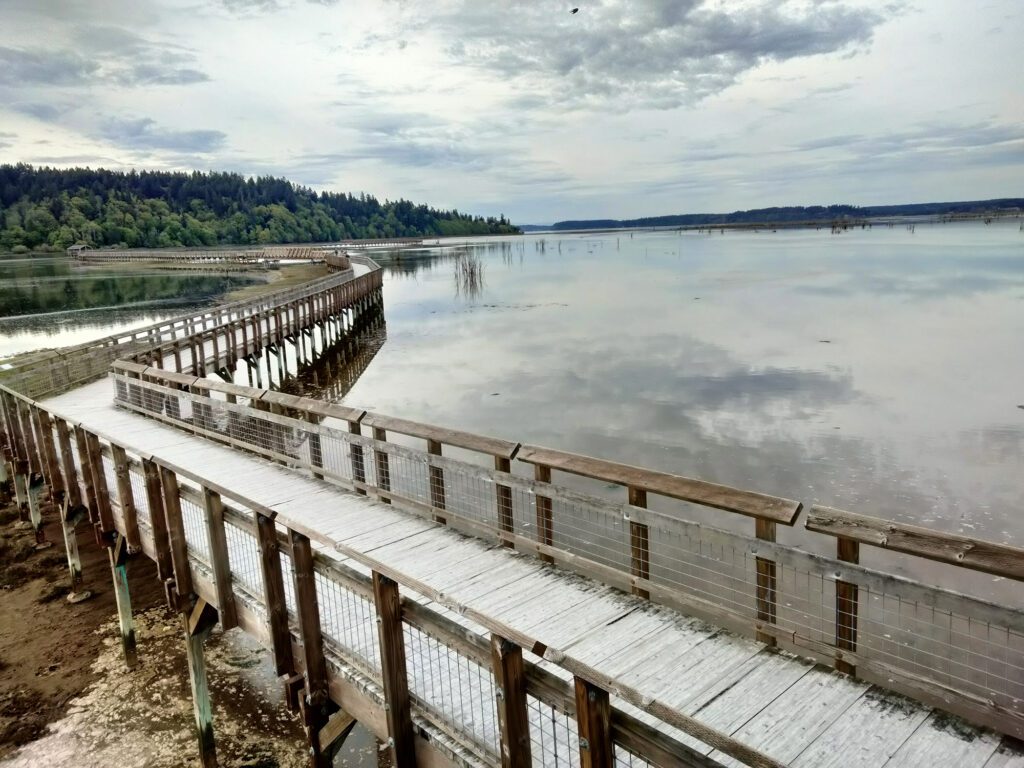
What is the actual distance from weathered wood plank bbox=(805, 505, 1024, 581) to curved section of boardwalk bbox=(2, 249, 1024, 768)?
11mm

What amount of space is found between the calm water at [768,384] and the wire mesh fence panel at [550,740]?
9.52 m

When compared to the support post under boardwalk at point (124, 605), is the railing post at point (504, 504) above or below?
above

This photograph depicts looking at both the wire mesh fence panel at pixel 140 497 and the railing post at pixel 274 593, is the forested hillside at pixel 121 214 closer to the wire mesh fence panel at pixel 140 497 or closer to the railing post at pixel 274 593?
the wire mesh fence panel at pixel 140 497

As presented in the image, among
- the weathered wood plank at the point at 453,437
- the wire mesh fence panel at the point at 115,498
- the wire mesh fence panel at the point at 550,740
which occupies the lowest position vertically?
the wire mesh fence panel at the point at 115,498

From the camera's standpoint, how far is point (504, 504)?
680cm

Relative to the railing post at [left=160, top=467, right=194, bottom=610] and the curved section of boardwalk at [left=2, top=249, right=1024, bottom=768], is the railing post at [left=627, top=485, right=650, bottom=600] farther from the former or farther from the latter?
the railing post at [left=160, top=467, right=194, bottom=610]

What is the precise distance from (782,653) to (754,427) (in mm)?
13706

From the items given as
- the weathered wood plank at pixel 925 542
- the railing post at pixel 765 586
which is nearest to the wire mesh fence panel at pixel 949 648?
the railing post at pixel 765 586

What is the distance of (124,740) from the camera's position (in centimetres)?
790

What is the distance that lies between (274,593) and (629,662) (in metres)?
2.78

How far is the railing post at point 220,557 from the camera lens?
6.26m

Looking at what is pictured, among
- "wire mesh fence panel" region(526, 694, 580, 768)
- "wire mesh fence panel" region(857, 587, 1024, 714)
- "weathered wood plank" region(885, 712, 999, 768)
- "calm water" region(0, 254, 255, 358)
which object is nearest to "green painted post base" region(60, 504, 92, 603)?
"wire mesh fence panel" region(526, 694, 580, 768)

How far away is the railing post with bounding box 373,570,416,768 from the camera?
4.27m

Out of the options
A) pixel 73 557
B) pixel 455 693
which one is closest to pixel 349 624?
pixel 455 693
